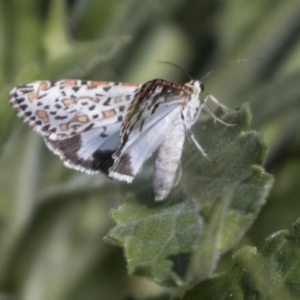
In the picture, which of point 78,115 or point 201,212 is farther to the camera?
point 78,115

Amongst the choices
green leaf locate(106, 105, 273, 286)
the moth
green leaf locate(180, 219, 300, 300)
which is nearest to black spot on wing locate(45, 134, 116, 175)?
the moth

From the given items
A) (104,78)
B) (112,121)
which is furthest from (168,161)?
(104,78)

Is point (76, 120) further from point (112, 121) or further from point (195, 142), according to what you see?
point (195, 142)

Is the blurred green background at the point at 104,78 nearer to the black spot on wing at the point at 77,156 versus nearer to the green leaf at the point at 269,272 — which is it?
the black spot on wing at the point at 77,156

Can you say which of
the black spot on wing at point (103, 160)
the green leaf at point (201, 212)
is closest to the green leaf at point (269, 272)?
the green leaf at point (201, 212)

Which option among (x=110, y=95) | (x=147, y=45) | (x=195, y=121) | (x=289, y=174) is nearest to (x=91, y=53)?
(x=110, y=95)

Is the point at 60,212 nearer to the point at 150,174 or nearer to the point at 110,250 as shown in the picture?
the point at 110,250

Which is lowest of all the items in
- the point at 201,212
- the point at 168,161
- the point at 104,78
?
the point at 104,78
